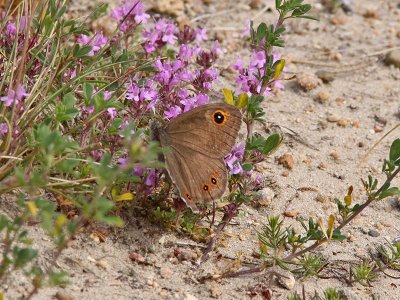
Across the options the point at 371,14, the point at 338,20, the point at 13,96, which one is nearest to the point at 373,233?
the point at 13,96

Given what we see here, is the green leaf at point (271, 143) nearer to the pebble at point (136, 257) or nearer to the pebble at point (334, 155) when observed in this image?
the pebble at point (136, 257)

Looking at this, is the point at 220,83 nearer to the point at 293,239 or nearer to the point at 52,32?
the point at 52,32

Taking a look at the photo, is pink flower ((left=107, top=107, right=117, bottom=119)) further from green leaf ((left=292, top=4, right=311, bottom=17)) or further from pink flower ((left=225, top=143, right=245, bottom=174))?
green leaf ((left=292, top=4, right=311, bottom=17))

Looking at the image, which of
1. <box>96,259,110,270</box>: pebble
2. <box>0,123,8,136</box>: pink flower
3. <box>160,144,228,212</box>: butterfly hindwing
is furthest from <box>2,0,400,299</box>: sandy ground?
<box>0,123,8,136</box>: pink flower

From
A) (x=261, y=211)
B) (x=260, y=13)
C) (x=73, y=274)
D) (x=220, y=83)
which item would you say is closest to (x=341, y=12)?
(x=260, y=13)

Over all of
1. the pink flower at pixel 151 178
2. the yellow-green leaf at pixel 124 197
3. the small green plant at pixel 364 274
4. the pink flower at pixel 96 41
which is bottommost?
the small green plant at pixel 364 274

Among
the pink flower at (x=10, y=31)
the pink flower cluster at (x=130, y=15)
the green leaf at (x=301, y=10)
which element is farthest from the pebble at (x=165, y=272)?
the pink flower cluster at (x=130, y=15)
